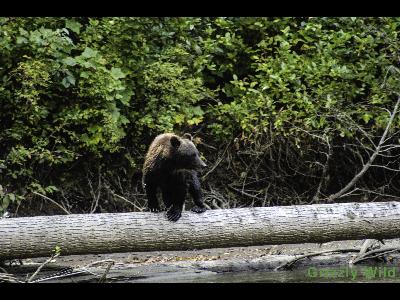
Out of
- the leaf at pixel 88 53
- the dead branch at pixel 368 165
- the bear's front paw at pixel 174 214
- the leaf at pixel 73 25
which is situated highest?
the leaf at pixel 73 25

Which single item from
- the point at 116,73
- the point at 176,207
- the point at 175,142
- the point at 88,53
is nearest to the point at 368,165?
the point at 175,142

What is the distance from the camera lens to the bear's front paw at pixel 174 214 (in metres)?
8.44

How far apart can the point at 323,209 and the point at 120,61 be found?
4.80m

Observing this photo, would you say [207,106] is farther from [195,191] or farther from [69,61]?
[195,191]

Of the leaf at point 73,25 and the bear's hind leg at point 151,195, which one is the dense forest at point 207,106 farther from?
the bear's hind leg at point 151,195

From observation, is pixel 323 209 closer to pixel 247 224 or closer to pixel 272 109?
pixel 247 224

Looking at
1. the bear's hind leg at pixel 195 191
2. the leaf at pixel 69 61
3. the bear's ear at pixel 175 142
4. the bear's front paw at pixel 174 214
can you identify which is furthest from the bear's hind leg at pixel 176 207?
the leaf at pixel 69 61

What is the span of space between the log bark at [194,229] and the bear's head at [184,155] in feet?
2.62

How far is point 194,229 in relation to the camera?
8.38 m

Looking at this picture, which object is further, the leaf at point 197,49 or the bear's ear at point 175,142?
the leaf at point 197,49

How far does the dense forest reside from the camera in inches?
450

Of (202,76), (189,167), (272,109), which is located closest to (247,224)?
(189,167)

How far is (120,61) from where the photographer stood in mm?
11859

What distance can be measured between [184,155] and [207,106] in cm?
386
